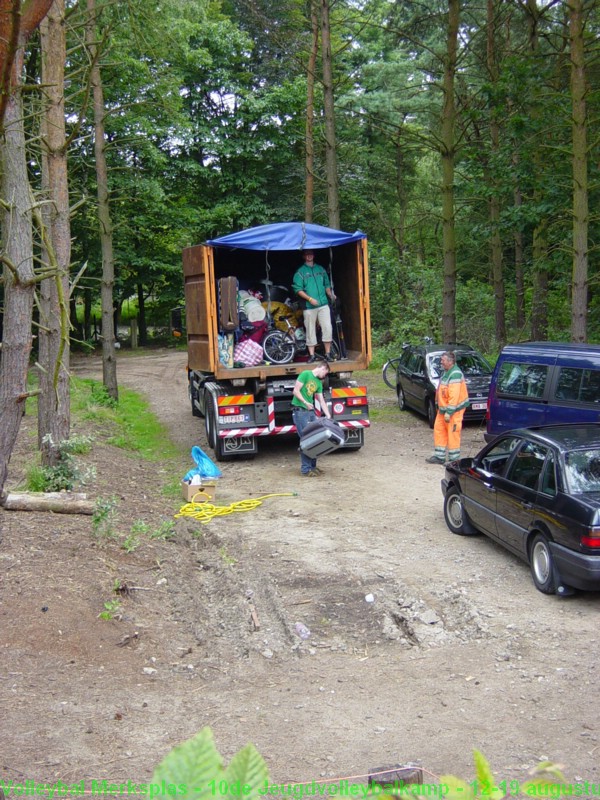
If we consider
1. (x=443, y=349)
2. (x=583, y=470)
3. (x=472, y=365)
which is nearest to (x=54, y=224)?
(x=583, y=470)

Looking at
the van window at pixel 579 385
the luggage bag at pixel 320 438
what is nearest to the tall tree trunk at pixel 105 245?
the luggage bag at pixel 320 438

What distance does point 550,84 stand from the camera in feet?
57.7

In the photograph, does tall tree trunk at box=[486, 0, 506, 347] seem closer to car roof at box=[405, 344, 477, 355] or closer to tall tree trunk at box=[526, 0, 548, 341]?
tall tree trunk at box=[526, 0, 548, 341]

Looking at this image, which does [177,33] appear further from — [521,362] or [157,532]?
[157,532]

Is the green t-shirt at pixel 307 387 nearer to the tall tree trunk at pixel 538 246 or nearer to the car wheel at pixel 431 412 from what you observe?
the car wheel at pixel 431 412

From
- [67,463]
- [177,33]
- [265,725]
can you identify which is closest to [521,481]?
[265,725]

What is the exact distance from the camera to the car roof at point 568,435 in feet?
24.3

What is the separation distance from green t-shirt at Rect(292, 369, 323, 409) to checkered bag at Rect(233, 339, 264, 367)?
1.47m

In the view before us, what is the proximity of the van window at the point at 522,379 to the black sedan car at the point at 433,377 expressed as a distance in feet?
11.3

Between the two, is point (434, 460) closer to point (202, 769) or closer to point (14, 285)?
point (14, 285)

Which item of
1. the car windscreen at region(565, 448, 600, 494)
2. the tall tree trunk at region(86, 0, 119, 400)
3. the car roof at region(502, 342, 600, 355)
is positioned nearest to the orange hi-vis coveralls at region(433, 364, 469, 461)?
the car roof at region(502, 342, 600, 355)

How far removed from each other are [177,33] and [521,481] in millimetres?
16764

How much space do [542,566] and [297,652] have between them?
8.17 feet

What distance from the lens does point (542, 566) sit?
7.27 meters
